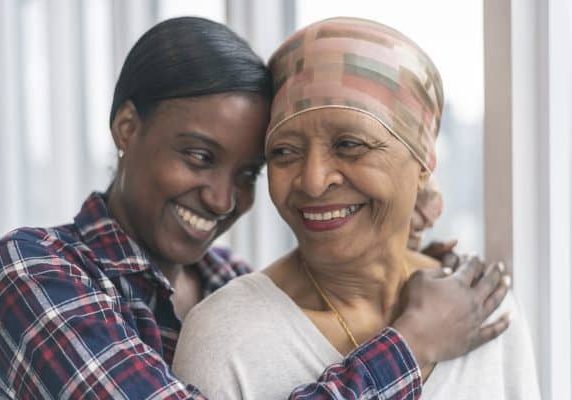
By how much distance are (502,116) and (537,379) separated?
49 centimetres

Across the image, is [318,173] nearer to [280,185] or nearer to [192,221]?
[280,185]

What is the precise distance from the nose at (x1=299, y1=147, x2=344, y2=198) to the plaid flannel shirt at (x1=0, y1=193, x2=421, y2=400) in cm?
24

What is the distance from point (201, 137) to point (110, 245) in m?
0.26

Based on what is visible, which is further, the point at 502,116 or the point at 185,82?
the point at 502,116

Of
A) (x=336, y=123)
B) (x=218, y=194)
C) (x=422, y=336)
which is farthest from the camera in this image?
(x=218, y=194)

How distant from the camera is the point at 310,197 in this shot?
1.33 meters

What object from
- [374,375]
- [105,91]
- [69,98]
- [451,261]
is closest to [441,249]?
[451,261]

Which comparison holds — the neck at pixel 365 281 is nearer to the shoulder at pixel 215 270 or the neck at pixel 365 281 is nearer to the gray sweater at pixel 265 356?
the gray sweater at pixel 265 356

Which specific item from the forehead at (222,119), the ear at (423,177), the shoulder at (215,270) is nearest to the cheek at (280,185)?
the forehead at (222,119)

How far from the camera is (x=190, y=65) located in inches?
58.2

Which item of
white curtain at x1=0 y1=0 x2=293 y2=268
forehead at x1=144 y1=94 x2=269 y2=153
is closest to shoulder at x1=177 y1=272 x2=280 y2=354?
forehead at x1=144 y1=94 x2=269 y2=153

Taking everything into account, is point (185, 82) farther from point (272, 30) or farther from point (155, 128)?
point (272, 30)

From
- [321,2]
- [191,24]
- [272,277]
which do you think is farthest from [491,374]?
[321,2]

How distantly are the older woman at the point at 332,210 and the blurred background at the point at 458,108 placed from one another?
0.86 ft
